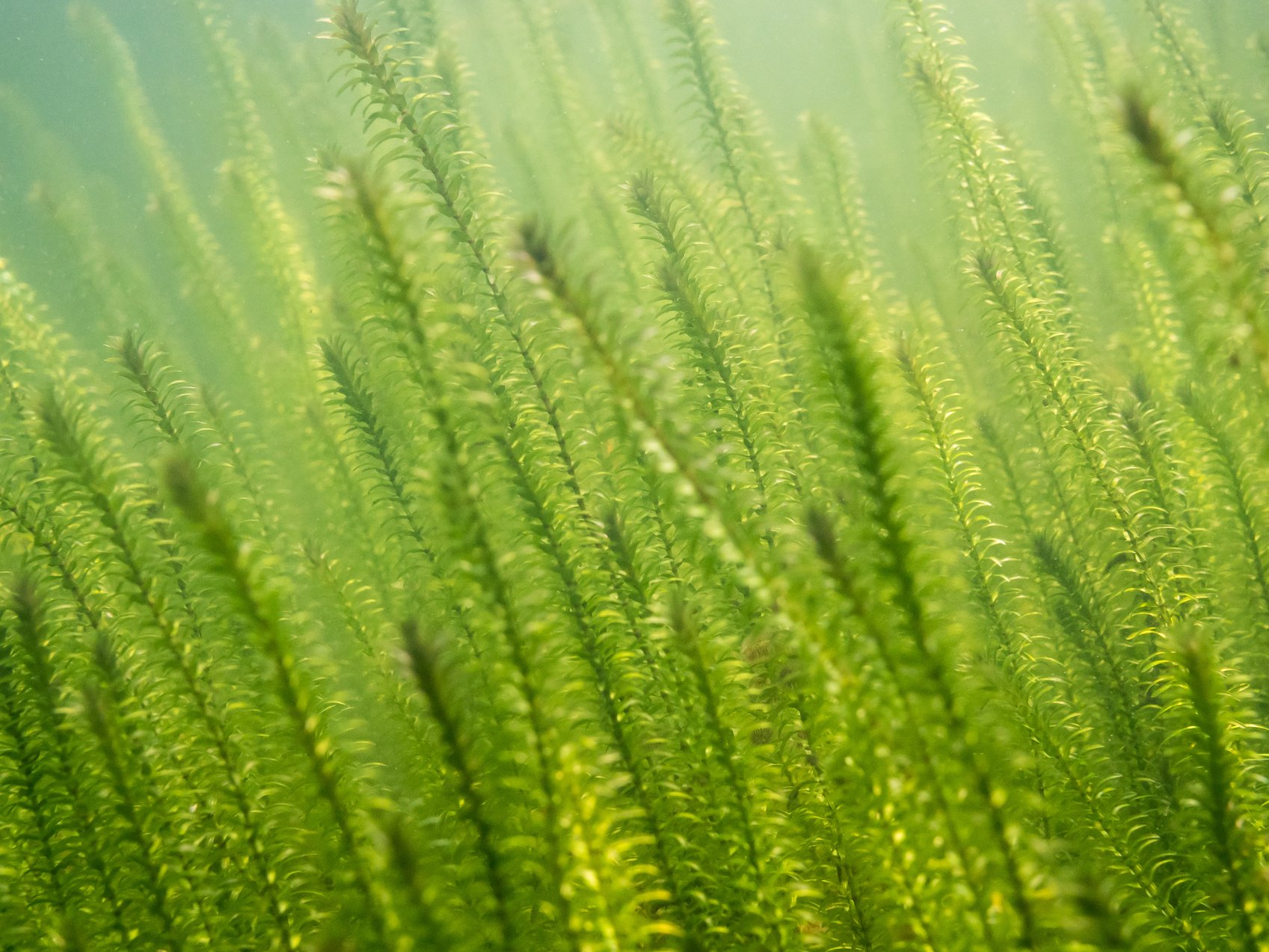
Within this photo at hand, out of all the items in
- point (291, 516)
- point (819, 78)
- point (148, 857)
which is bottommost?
point (148, 857)

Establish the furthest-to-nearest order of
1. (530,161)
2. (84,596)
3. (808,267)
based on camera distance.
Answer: (530,161)
(84,596)
(808,267)

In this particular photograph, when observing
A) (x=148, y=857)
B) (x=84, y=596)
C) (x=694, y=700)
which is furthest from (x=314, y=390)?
(x=694, y=700)

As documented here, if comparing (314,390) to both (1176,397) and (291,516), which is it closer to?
(291,516)

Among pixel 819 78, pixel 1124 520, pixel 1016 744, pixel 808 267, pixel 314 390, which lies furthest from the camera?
pixel 819 78

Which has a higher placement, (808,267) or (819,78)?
(819,78)

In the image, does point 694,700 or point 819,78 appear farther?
point 819,78

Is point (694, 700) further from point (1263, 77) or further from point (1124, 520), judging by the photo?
point (1263, 77)
